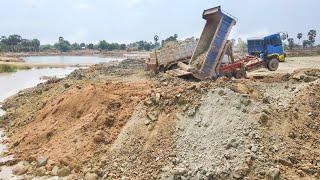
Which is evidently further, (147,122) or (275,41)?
(275,41)

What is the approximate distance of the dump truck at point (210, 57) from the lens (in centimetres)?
1923

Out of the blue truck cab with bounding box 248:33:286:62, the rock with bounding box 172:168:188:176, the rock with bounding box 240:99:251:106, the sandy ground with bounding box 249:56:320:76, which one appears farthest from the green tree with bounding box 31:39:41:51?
the rock with bounding box 172:168:188:176

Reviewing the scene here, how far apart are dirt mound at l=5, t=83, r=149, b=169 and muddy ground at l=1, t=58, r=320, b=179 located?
0.03 meters

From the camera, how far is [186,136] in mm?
11328

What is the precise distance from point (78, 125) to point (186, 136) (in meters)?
4.27

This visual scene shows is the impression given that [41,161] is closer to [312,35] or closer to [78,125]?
[78,125]

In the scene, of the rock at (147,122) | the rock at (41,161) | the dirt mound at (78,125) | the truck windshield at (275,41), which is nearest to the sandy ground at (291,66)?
the truck windshield at (275,41)

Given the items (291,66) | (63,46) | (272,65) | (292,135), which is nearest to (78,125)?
(292,135)

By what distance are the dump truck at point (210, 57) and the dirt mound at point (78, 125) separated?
128 inches

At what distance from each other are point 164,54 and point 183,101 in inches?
411

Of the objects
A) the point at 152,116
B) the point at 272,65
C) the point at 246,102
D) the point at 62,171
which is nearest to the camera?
the point at 246,102

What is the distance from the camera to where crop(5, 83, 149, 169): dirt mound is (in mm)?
12914

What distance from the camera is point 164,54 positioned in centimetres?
2289

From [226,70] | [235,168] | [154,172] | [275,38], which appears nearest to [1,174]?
[154,172]
